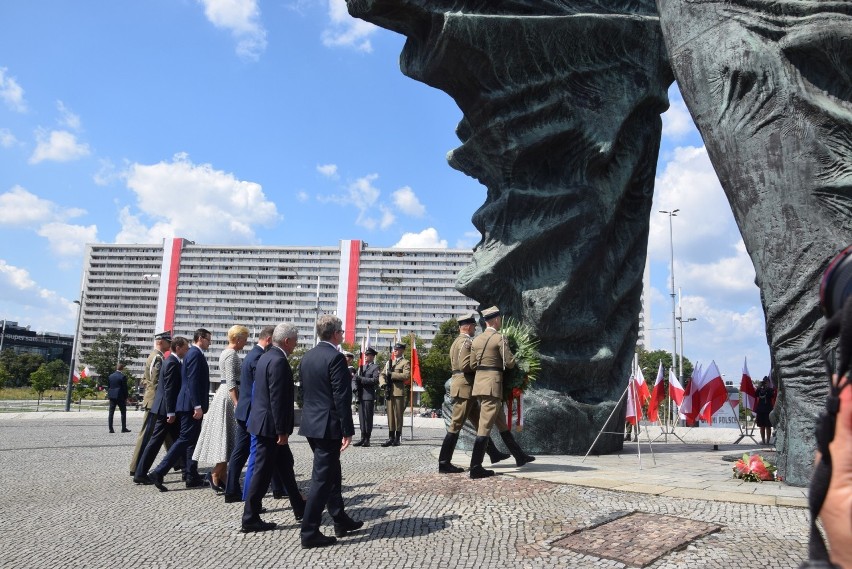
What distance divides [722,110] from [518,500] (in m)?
4.73

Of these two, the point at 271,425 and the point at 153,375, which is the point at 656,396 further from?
the point at 271,425

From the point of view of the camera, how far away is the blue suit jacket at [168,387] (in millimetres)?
8094

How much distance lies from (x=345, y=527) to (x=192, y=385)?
3.60 metres

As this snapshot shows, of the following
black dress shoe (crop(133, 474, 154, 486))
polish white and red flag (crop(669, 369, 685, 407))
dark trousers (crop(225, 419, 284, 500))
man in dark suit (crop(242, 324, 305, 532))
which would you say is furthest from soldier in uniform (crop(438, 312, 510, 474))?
polish white and red flag (crop(669, 369, 685, 407))

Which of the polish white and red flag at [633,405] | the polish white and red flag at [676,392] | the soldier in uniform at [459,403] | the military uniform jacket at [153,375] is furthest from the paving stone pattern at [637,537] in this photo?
the polish white and red flag at [676,392]

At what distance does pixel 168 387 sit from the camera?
813cm

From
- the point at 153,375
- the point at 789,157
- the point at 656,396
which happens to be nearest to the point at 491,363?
the point at 789,157

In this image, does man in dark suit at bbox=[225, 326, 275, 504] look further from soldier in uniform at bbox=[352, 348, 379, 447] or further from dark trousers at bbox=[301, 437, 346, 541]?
soldier in uniform at bbox=[352, 348, 379, 447]

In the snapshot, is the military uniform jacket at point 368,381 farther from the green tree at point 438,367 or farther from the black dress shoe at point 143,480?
the green tree at point 438,367

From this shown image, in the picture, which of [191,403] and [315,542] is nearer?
[315,542]

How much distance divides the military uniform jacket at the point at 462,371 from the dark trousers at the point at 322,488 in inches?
116

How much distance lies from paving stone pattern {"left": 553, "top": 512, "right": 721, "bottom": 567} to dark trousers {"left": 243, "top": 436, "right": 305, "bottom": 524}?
2423mm

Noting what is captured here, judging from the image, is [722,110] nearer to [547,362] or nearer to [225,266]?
[547,362]

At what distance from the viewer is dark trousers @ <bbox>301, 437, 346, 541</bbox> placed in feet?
16.4
